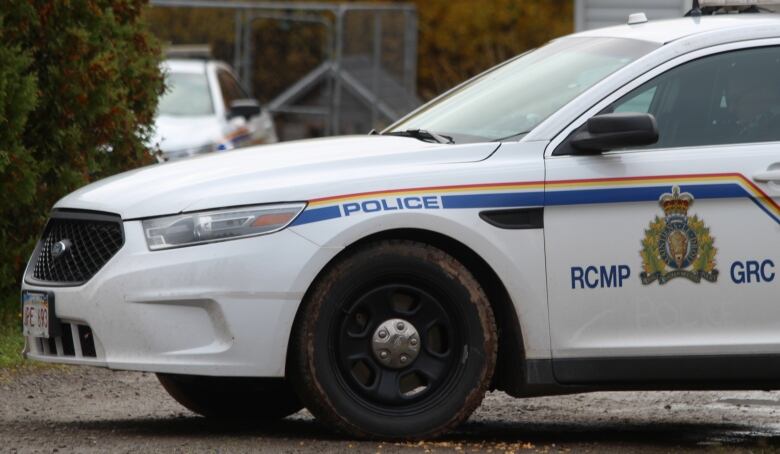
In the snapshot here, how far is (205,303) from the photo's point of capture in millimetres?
6137

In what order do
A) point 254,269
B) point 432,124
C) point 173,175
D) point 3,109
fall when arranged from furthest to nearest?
point 3,109
point 432,124
point 173,175
point 254,269

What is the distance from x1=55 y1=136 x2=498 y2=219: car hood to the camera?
6.22m

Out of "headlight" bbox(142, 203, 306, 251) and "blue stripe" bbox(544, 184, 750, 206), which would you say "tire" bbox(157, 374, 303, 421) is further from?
"blue stripe" bbox(544, 184, 750, 206)

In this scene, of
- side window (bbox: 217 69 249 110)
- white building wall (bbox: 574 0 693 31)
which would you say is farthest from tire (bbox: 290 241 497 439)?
white building wall (bbox: 574 0 693 31)

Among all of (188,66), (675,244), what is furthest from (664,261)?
(188,66)

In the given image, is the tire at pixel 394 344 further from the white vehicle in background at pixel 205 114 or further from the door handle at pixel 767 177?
the white vehicle in background at pixel 205 114

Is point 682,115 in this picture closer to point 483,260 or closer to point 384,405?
point 483,260

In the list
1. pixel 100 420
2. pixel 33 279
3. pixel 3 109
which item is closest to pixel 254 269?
pixel 33 279

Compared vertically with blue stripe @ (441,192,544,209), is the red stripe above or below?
above

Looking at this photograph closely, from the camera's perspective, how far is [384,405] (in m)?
6.33

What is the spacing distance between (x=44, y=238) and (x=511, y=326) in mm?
1892

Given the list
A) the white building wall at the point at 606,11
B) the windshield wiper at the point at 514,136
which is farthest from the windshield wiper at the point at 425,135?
the white building wall at the point at 606,11

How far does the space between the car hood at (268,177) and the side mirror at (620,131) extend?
38cm

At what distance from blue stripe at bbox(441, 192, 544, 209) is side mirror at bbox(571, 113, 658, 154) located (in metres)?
0.28
